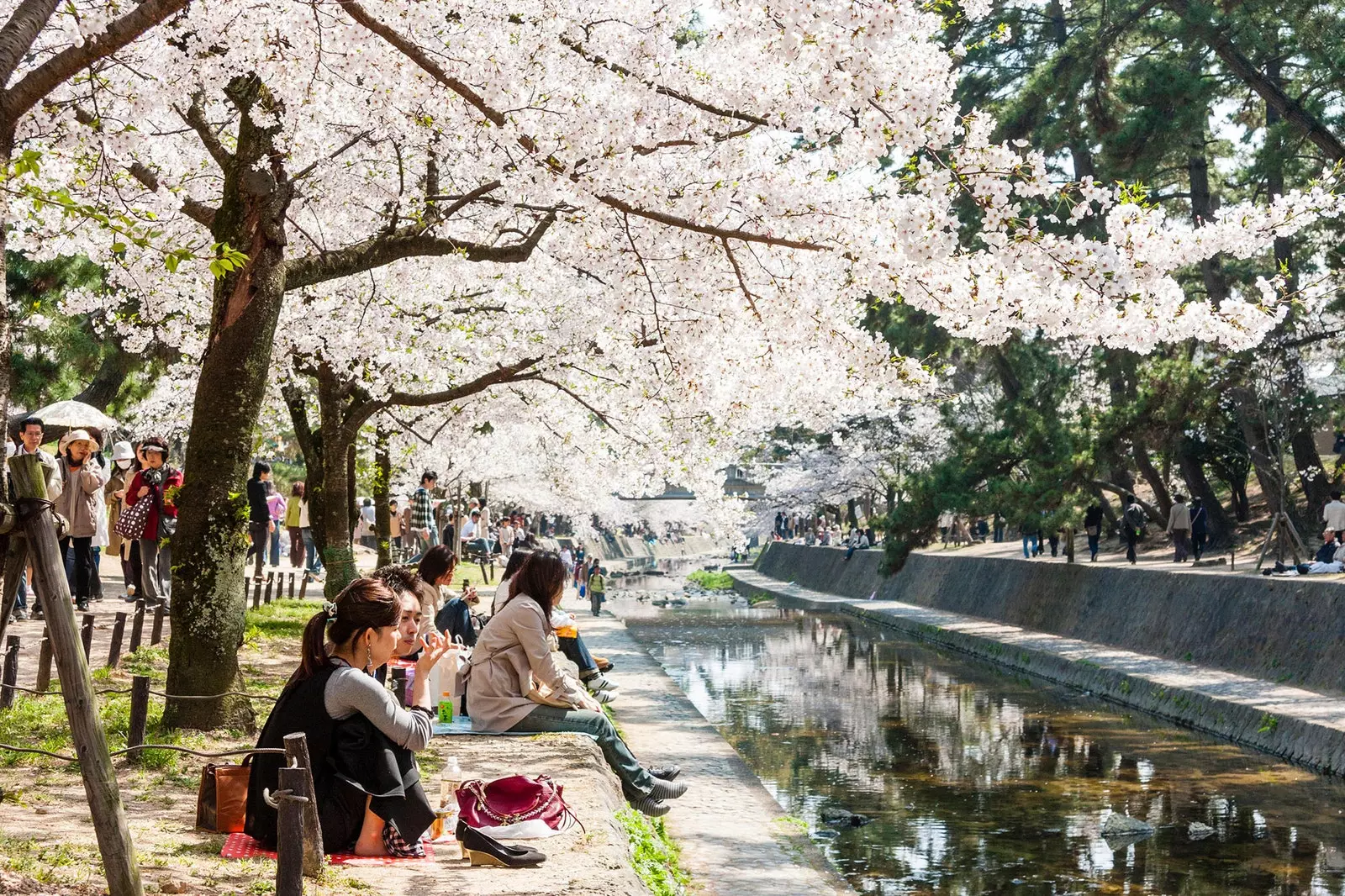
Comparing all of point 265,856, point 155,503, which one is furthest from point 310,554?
point 265,856

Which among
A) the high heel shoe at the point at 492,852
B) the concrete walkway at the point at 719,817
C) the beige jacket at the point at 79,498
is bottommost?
the concrete walkway at the point at 719,817

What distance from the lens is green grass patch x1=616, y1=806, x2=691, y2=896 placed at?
6238 mm

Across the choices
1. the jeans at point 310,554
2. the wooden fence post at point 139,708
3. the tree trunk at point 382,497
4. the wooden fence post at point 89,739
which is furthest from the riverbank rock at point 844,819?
the jeans at point 310,554

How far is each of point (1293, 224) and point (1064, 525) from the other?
44.4 feet

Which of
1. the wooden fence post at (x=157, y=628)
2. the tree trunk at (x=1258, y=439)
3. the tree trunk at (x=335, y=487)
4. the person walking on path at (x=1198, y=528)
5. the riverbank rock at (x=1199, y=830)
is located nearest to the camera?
the riverbank rock at (x=1199, y=830)

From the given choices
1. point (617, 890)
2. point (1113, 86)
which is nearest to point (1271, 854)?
point (617, 890)

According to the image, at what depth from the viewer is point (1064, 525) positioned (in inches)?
806

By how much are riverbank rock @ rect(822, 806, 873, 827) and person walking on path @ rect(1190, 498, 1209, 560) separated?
1472 cm

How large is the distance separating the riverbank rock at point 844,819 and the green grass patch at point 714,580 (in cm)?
3712

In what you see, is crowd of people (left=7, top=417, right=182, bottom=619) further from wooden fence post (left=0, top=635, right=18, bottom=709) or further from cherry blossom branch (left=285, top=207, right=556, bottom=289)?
cherry blossom branch (left=285, top=207, right=556, bottom=289)

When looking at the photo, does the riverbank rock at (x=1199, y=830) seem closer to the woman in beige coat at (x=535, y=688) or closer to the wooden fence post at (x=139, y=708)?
the woman in beige coat at (x=535, y=688)

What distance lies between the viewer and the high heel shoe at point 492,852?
16.5 feet

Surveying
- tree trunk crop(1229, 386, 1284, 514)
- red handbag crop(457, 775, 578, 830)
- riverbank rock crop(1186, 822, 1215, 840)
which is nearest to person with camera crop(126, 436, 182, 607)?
red handbag crop(457, 775, 578, 830)

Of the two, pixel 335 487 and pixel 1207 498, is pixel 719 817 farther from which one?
pixel 1207 498
